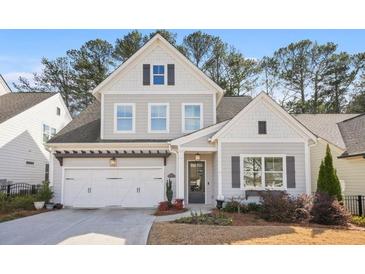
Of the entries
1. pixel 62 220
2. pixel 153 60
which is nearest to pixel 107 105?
pixel 153 60

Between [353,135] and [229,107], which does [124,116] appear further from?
[353,135]

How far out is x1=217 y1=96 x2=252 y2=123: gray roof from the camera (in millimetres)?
18981

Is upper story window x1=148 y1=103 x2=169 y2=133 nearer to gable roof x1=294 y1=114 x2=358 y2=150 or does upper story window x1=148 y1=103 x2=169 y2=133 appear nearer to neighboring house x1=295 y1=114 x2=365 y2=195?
neighboring house x1=295 y1=114 x2=365 y2=195

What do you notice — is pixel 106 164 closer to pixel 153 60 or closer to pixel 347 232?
pixel 153 60

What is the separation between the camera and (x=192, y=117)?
1727 centimetres

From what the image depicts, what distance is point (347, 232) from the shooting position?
1036 cm

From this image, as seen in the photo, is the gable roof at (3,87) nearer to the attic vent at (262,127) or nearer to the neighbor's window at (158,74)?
the neighbor's window at (158,74)

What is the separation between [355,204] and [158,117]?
10.0 m

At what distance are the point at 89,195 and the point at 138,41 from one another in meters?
22.2

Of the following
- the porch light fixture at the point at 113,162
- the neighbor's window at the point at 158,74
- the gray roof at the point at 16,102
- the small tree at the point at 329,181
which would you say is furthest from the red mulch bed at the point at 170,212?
the gray roof at the point at 16,102

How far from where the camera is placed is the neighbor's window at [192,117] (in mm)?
17188

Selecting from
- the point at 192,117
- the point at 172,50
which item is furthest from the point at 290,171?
the point at 172,50

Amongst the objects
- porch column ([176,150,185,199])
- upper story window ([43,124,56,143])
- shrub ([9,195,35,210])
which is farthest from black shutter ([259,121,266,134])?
upper story window ([43,124,56,143])

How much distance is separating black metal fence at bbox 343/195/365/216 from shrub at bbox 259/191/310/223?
10.9 feet
